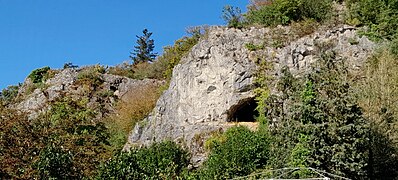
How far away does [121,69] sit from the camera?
3434 centimetres

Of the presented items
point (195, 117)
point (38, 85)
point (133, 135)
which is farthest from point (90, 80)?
point (195, 117)

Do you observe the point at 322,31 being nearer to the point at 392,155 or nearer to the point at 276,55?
the point at 276,55

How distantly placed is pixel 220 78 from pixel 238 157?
5.04m

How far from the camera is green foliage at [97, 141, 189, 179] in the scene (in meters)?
12.3

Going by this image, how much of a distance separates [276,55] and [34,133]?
978 cm

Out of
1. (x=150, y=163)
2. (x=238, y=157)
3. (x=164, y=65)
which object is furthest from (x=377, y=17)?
(x=164, y=65)

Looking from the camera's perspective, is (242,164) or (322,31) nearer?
(242,164)

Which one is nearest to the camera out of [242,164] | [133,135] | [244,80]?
[242,164]

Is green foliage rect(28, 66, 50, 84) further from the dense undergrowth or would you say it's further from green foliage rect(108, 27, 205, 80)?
the dense undergrowth

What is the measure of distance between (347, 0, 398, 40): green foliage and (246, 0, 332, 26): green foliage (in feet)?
4.01

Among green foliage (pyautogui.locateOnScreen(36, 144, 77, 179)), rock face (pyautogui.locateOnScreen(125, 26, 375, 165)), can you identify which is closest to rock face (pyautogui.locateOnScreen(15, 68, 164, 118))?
rock face (pyautogui.locateOnScreen(125, 26, 375, 165))

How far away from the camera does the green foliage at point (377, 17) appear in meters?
20.1

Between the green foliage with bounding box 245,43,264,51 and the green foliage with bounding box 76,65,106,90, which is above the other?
the green foliage with bounding box 76,65,106,90

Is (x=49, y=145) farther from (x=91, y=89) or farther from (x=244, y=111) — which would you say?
(x=91, y=89)
